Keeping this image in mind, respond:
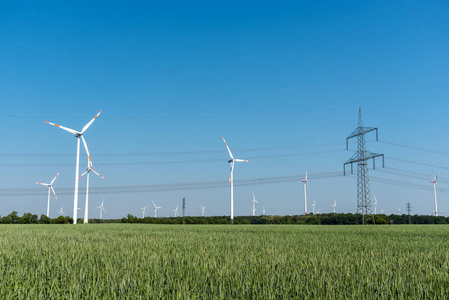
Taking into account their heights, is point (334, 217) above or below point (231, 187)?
below

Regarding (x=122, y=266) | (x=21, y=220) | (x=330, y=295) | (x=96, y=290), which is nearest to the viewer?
(x=330, y=295)

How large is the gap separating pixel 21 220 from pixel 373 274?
71.3 m

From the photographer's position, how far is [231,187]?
78438mm

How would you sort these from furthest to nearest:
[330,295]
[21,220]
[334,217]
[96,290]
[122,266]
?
[334,217] → [21,220] → [122,266] → [96,290] → [330,295]

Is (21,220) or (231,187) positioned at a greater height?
(231,187)

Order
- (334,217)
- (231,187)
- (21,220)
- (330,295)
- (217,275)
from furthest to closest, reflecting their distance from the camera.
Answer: (334,217) < (231,187) < (21,220) < (217,275) < (330,295)

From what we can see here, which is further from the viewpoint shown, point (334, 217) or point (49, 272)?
point (334, 217)

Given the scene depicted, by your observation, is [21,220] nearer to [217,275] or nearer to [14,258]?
[14,258]

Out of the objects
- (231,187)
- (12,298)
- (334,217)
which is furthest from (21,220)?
(12,298)

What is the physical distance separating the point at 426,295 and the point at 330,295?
1218 mm

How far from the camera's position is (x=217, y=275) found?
543 centimetres

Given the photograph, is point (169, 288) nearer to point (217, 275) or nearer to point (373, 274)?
point (217, 275)

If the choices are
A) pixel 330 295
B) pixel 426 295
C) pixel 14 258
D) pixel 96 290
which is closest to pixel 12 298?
pixel 96 290

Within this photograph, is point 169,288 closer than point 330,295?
No
